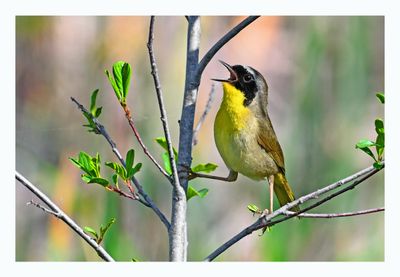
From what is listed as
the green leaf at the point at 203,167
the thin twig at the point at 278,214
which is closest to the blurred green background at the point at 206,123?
the green leaf at the point at 203,167

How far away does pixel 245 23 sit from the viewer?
4.51ft

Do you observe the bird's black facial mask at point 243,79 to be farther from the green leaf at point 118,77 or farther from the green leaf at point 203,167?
the green leaf at point 118,77

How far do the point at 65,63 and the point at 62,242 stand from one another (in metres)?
0.60

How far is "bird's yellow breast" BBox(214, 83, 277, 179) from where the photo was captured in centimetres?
177

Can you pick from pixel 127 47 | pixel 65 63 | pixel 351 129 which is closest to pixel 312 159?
pixel 351 129

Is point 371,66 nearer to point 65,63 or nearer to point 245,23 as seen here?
point 245,23

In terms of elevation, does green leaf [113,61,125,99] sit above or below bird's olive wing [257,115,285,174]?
above

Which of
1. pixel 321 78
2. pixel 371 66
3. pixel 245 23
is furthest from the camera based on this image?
pixel 321 78

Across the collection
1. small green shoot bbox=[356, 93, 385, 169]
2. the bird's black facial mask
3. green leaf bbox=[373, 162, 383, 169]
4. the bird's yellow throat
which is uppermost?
the bird's black facial mask

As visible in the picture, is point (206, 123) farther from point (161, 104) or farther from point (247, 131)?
point (161, 104)

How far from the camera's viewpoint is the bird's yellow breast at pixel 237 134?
177 centimetres

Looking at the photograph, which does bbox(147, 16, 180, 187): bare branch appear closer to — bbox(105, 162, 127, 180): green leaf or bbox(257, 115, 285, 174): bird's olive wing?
bbox(105, 162, 127, 180): green leaf

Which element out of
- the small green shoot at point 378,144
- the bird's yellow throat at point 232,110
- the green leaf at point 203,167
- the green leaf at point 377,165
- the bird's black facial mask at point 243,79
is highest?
the bird's black facial mask at point 243,79

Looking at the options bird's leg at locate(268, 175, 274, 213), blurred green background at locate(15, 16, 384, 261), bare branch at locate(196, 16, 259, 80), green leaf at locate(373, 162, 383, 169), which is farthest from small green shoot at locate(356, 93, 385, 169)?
blurred green background at locate(15, 16, 384, 261)
